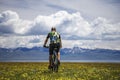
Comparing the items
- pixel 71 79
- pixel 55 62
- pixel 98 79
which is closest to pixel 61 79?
pixel 71 79

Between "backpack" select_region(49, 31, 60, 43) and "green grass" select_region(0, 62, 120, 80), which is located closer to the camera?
"green grass" select_region(0, 62, 120, 80)

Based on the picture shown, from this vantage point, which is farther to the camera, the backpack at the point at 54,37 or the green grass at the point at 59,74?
the backpack at the point at 54,37

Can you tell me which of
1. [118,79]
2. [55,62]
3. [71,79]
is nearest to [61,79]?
[71,79]

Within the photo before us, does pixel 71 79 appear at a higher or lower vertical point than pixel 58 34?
lower

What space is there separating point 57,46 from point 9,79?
19.7ft

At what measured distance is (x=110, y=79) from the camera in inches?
677

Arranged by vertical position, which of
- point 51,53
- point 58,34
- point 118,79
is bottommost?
point 118,79

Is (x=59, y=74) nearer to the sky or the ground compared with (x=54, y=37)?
nearer to the ground

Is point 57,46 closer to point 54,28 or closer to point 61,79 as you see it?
point 54,28

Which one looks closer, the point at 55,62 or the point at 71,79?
the point at 71,79

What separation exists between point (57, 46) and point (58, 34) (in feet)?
3.08

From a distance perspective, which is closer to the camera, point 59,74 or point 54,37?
point 59,74

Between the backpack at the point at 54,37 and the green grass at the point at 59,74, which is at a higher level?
the backpack at the point at 54,37

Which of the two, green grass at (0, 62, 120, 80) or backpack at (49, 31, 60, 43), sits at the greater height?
backpack at (49, 31, 60, 43)
